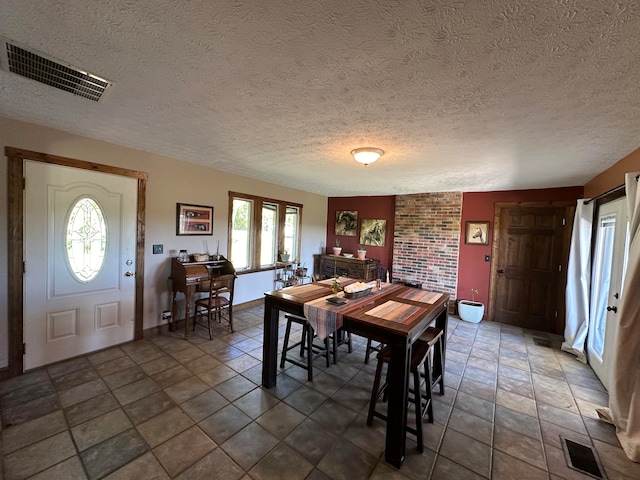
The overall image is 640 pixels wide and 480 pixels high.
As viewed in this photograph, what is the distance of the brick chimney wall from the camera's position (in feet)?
16.8

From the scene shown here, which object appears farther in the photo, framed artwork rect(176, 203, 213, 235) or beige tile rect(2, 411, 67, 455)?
framed artwork rect(176, 203, 213, 235)

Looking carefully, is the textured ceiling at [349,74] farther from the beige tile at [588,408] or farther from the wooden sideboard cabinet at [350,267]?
the wooden sideboard cabinet at [350,267]

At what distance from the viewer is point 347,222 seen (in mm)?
6539

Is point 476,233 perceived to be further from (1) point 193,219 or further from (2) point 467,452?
(1) point 193,219

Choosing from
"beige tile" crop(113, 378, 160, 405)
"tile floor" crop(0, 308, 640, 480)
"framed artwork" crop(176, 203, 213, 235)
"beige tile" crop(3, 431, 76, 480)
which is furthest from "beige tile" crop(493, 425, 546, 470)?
"framed artwork" crop(176, 203, 213, 235)

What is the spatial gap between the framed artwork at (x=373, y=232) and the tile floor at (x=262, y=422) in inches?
131

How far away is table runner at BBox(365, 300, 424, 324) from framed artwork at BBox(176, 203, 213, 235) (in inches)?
116

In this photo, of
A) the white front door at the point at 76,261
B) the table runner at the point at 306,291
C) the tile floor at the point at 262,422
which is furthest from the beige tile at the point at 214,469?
the white front door at the point at 76,261

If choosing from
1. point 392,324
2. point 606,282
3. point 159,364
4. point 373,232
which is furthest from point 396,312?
point 373,232

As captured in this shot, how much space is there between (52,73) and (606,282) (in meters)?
5.43

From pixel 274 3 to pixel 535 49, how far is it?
118cm

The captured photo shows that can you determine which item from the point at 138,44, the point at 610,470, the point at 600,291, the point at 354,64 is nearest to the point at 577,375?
the point at 600,291

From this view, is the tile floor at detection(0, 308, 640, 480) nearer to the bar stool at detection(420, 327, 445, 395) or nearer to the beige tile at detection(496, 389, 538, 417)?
the beige tile at detection(496, 389, 538, 417)

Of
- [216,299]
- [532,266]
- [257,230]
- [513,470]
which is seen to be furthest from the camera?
[257,230]
